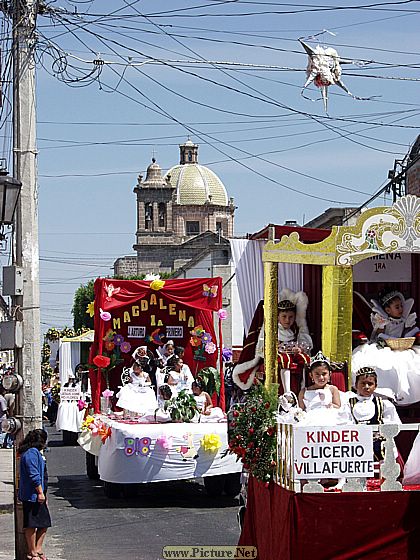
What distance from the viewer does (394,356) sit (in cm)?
1159

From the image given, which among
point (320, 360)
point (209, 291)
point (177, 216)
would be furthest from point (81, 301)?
point (320, 360)

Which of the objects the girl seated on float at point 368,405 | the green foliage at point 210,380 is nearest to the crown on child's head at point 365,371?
the girl seated on float at point 368,405

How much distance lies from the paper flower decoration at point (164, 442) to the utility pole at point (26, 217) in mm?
3426

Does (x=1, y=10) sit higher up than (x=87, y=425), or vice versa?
(x=1, y=10)

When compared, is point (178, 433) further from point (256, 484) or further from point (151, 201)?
point (151, 201)

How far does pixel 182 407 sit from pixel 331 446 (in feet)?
26.0

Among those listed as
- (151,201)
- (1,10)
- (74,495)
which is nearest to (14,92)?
(1,10)

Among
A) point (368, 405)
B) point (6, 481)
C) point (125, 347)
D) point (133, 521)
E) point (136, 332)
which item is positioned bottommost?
point (6, 481)

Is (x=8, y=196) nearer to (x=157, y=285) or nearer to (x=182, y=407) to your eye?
(x=182, y=407)

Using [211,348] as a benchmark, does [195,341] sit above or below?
above

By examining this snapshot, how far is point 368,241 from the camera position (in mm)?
10477

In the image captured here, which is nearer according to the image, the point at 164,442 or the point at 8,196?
the point at 8,196

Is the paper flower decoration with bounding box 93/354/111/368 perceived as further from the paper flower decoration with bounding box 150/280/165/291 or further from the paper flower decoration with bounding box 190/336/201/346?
the paper flower decoration with bounding box 190/336/201/346

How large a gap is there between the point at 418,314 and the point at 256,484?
120 inches
